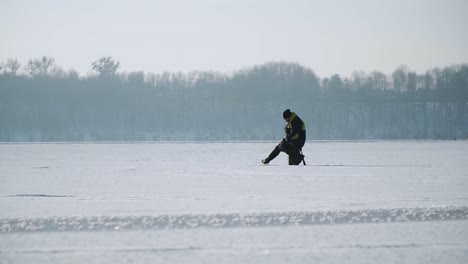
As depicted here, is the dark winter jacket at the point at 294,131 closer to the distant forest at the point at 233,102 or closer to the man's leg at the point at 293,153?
the man's leg at the point at 293,153

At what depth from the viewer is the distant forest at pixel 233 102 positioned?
323 feet

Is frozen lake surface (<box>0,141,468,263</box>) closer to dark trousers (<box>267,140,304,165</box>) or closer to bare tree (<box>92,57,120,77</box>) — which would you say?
dark trousers (<box>267,140,304,165</box>)

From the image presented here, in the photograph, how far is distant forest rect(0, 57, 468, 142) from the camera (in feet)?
323

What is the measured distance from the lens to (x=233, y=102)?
10788cm

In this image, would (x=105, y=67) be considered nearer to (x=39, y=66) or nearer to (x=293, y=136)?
(x=39, y=66)

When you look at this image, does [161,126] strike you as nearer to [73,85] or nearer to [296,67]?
[73,85]

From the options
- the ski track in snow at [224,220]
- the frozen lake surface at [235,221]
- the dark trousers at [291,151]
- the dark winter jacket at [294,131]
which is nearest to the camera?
the frozen lake surface at [235,221]

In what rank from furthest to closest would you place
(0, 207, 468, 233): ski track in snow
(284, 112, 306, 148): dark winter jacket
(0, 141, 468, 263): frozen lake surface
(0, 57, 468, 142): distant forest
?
(0, 57, 468, 142): distant forest, (284, 112, 306, 148): dark winter jacket, (0, 207, 468, 233): ski track in snow, (0, 141, 468, 263): frozen lake surface

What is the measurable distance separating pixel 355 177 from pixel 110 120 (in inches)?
3599

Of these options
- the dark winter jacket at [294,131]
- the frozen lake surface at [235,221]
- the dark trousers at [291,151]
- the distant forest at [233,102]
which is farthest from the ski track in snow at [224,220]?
the distant forest at [233,102]

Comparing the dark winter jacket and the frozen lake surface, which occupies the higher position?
the dark winter jacket

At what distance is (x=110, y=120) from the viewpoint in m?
101

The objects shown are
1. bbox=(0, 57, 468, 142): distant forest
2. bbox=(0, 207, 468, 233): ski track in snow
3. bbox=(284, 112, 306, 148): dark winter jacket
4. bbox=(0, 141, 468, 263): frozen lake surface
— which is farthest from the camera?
bbox=(0, 57, 468, 142): distant forest

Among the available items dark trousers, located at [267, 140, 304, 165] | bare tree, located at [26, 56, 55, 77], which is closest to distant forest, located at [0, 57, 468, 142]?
bare tree, located at [26, 56, 55, 77]
